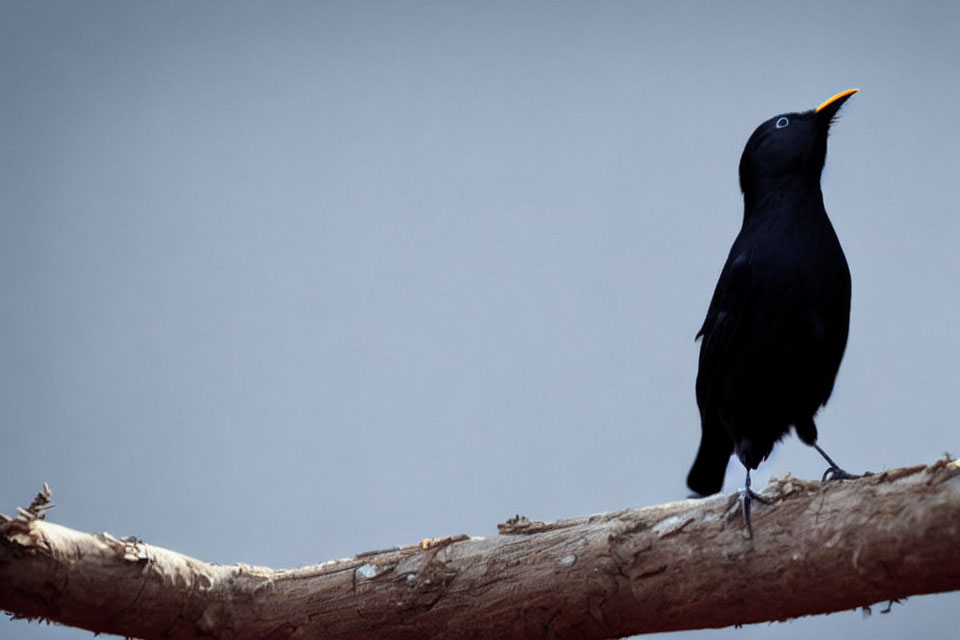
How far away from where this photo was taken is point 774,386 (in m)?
2.95

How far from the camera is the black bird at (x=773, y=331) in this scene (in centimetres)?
292

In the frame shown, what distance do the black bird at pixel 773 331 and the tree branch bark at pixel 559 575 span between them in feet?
2.23

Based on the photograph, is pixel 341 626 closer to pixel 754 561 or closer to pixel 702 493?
pixel 754 561

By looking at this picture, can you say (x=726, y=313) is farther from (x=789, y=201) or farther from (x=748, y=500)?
(x=748, y=500)

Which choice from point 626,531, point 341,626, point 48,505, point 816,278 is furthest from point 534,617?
point 816,278

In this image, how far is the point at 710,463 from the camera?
3.22m

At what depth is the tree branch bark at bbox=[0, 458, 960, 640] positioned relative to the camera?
79.6 inches

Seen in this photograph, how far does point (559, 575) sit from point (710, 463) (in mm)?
1057

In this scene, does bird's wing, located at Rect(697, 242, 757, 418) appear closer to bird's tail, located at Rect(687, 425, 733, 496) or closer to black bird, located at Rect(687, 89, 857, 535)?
black bird, located at Rect(687, 89, 857, 535)

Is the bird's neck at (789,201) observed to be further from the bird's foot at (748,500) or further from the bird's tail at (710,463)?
the bird's foot at (748,500)

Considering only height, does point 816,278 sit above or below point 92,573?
above

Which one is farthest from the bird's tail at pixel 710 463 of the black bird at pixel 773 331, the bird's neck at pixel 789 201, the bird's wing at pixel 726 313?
the bird's neck at pixel 789 201

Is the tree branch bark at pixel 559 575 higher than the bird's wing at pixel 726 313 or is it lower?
lower

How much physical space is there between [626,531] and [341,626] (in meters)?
0.74
